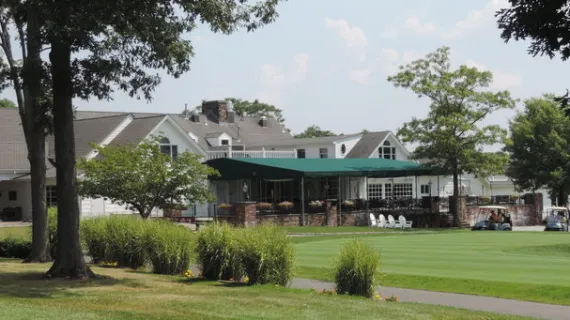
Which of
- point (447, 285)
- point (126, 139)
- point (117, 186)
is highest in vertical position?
point (126, 139)

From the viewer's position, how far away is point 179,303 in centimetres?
1252

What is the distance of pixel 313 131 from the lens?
122438 mm

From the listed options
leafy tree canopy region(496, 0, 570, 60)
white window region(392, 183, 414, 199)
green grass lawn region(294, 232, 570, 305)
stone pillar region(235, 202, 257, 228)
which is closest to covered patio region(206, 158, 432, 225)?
white window region(392, 183, 414, 199)

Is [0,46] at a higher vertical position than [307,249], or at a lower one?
higher

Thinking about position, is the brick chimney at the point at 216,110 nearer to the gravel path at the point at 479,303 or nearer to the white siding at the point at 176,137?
the white siding at the point at 176,137

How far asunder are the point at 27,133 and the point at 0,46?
2.78 meters

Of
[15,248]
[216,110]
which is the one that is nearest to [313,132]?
[216,110]

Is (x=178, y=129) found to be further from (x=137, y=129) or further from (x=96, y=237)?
(x=96, y=237)

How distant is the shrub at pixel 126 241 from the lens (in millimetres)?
19447

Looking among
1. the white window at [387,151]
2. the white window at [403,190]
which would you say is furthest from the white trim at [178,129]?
the white window at [387,151]

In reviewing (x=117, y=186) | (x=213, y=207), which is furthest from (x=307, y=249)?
(x=213, y=207)

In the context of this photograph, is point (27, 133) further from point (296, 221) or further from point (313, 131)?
point (313, 131)

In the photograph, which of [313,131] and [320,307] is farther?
[313,131]

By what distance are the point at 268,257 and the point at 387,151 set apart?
5138 centimetres
